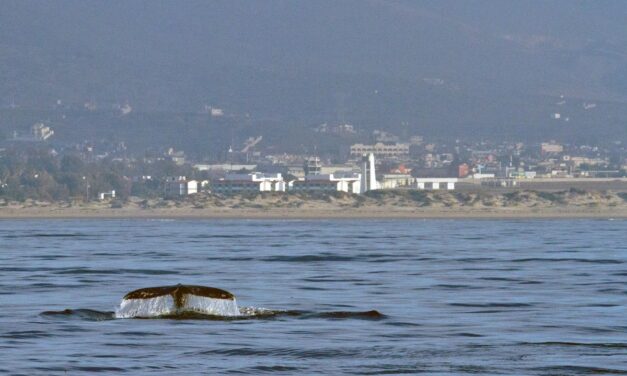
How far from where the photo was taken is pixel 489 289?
43.0 metres

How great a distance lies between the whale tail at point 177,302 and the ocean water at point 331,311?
2.21 ft

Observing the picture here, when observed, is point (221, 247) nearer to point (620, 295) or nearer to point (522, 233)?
point (522, 233)

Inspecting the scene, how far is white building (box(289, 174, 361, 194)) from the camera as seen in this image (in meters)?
171

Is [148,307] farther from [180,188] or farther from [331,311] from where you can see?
A: [180,188]

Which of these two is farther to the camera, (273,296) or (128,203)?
(128,203)

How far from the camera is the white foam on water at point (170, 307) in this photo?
113ft

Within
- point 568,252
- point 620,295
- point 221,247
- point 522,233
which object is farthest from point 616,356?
point 522,233

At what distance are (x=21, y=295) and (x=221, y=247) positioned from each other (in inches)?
1157

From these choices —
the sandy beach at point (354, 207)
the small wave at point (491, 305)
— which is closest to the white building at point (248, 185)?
the sandy beach at point (354, 207)

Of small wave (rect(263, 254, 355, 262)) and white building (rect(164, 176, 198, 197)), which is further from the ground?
white building (rect(164, 176, 198, 197))

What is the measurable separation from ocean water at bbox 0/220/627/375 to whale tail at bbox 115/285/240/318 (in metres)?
0.67

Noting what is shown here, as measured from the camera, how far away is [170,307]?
34.5 metres

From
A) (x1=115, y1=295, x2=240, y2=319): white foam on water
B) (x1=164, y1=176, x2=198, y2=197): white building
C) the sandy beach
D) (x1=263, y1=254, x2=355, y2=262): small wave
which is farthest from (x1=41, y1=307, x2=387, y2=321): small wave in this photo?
(x1=164, y1=176, x2=198, y2=197): white building

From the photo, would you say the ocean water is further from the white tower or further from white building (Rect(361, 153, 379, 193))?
the white tower
